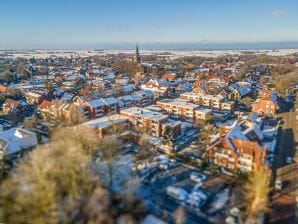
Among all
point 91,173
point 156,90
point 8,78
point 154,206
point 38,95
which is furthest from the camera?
point 8,78

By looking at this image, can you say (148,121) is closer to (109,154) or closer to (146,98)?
(109,154)

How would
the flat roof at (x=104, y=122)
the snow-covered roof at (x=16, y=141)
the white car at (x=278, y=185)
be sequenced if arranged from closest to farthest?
the white car at (x=278, y=185), the snow-covered roof at (x=16, y=141), the flat roof at (x=104, y=122)

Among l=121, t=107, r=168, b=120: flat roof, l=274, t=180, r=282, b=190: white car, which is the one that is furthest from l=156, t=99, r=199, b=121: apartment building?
l=274, t=180, r=282, b=190: white car

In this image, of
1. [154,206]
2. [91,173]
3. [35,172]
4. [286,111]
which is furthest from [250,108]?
[35,172]

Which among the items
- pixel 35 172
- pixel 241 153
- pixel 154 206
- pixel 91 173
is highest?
pixel 35 172

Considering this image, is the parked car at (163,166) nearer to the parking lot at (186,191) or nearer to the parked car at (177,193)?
the parking lot at (186,191)

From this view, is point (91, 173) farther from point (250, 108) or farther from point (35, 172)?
point (250, 108)

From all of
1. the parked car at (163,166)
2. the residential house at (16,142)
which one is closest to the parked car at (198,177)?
the parked car at (163,166)

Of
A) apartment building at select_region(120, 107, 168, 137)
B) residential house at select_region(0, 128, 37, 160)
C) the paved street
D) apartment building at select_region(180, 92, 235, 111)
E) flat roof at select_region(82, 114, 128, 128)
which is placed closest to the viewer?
the paved street

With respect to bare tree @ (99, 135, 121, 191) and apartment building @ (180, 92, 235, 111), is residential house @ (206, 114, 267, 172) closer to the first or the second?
bare tree @ (99, 135, 121, 191)

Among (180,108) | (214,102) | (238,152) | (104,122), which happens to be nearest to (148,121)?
(104,122)

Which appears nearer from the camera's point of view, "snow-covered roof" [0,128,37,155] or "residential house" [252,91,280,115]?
"snow-covered roof" [0,128,37,155]
